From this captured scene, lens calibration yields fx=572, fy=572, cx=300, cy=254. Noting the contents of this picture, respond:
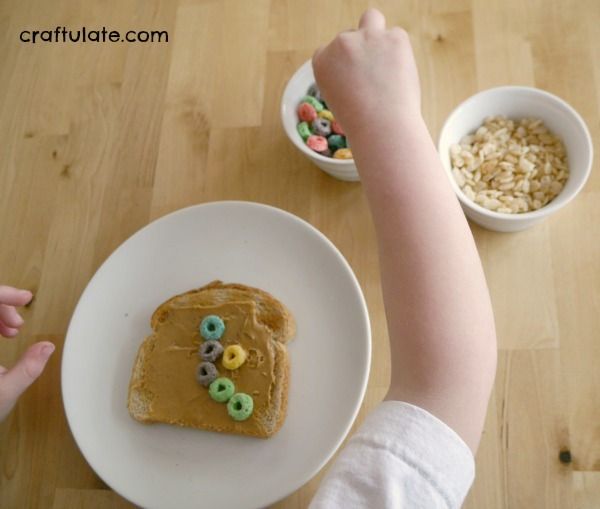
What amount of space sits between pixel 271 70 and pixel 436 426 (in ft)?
1.90

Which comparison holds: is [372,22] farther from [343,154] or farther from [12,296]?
[12,296]

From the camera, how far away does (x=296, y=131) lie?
69cm

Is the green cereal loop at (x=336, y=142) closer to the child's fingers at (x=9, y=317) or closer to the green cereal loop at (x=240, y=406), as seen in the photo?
the green cereal loop at (x=240, y=406)

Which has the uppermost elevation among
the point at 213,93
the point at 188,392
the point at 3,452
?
the point at 213,93

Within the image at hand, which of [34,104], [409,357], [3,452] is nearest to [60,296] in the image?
[3,452]

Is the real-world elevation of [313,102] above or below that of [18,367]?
above

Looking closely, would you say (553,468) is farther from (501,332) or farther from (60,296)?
(60,296)

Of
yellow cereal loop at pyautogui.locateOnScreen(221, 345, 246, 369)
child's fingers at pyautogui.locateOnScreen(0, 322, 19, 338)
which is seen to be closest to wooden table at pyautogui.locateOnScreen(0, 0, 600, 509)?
child's fingers at pyautogui.locateOnScreen(0, 322, 19, 338)

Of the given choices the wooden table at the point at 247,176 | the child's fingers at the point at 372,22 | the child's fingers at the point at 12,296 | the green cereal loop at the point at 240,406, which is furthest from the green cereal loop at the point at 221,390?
the child's fingers at the point at 372,22

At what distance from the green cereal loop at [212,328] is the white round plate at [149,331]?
0.06 m

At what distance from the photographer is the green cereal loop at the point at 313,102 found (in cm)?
70

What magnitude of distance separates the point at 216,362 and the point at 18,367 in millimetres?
223

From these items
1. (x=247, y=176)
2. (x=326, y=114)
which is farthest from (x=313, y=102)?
(x=247, y=176)

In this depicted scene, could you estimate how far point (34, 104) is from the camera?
889mm
